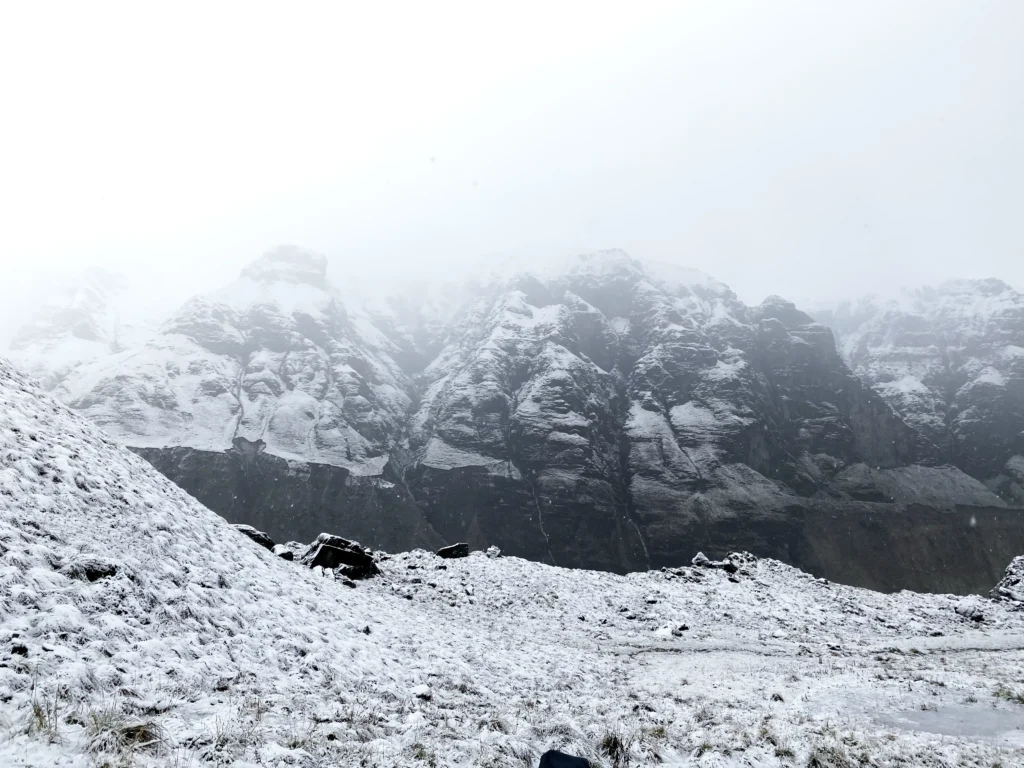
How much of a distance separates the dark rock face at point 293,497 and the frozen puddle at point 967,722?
135 meters

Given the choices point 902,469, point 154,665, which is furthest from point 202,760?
point 902,469

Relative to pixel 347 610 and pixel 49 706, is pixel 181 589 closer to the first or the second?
pixel 49 706

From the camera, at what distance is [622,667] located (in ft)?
56.1

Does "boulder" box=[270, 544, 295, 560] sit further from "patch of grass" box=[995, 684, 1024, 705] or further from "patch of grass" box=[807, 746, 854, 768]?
"patch of grass" box=[995, 684, 1024, 705]

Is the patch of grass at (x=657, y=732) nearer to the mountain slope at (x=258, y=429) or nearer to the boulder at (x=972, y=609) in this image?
the boulder at (x=972, y=609)

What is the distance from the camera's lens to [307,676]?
9.34 metres

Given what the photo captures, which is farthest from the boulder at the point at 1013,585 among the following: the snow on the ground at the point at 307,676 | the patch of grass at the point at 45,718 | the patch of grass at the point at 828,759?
the patch of grass at the point at 45,718

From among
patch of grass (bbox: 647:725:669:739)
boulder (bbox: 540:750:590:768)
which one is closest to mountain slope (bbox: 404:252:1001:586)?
patch of grass (bbox: 647:725:669:739)

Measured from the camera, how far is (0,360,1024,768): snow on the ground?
6.38m

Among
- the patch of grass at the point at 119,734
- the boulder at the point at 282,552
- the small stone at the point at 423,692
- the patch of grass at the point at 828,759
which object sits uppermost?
the patch of grass at the point at 119,734

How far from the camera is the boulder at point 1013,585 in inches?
1362

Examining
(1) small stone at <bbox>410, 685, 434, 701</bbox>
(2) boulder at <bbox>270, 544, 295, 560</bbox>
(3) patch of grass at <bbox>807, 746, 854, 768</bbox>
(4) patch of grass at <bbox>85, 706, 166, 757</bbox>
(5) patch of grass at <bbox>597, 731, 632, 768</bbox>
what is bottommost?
(2) boulder at <bbox>270, 544, 295, 560</bbox>

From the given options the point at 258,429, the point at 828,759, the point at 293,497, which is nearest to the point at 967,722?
the point at 828,759

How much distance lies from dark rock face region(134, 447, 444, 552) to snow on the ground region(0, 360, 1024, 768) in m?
129
